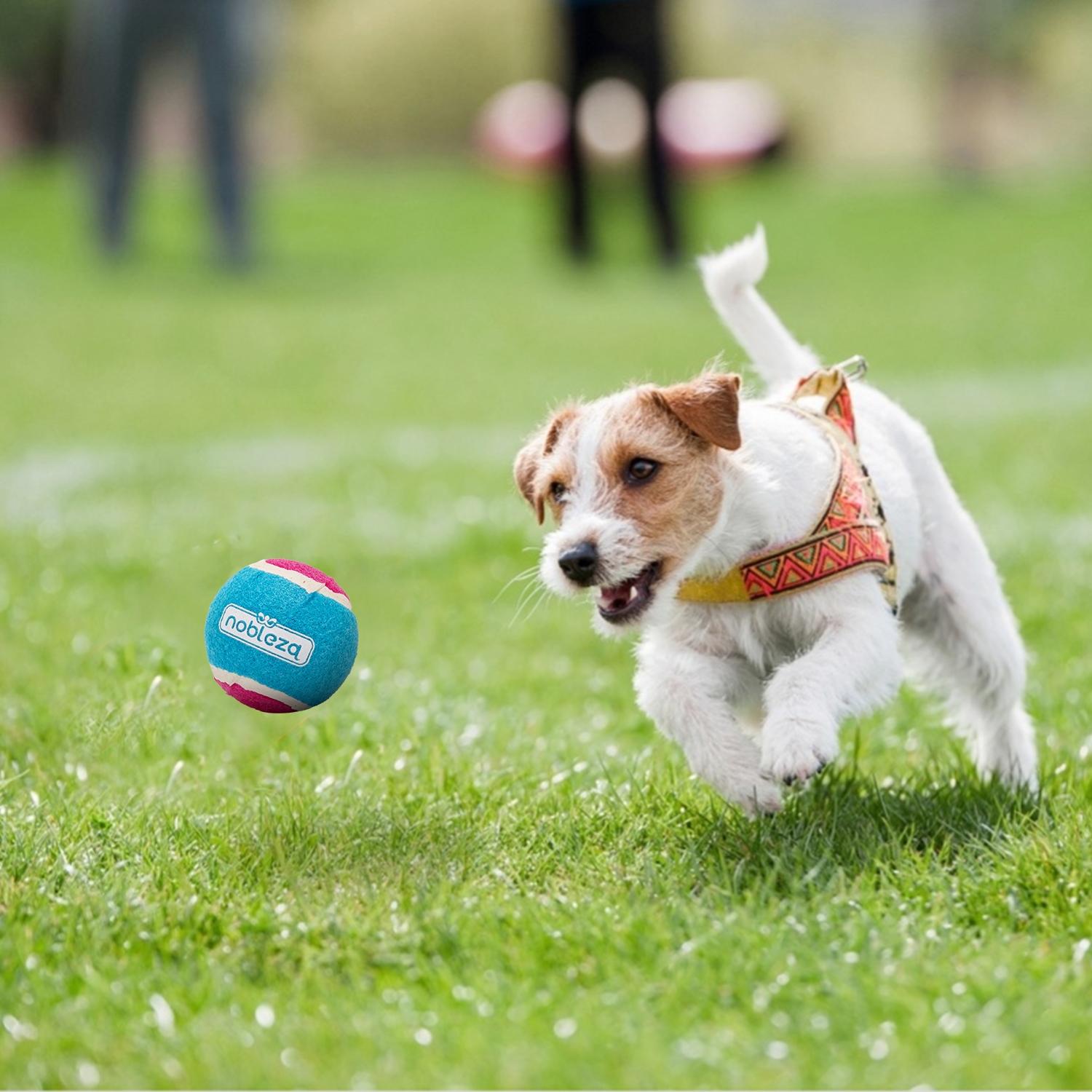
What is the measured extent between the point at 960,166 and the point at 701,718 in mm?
26353

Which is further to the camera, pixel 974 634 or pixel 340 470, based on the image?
pixel 340 470

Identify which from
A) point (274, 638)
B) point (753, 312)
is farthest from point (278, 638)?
point (753, 312)

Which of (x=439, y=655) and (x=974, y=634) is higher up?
(x=974, y=634)

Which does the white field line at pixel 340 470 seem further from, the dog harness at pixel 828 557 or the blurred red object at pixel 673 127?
the blurred red object at pixel 673 127

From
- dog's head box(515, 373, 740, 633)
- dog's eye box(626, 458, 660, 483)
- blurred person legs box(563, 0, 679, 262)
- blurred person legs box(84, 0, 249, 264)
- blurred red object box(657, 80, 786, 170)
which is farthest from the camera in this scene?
blurred red object box(657, 80, 786, 170)

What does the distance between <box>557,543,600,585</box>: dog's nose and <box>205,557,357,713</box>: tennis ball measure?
2.03 feet

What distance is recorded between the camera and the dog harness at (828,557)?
3775 millimetres

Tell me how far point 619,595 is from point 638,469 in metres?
0.28

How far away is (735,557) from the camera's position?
12.5ft

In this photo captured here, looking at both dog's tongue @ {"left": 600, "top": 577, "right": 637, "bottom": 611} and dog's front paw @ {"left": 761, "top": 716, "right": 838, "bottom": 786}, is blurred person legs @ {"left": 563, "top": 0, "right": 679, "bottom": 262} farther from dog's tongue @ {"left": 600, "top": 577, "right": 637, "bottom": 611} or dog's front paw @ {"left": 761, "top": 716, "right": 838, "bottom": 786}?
dog's front paw @ {"left": 761, "top": 716, "right": 838, "bottom": 786}

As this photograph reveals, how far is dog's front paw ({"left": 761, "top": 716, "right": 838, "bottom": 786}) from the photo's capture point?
11.4 ft

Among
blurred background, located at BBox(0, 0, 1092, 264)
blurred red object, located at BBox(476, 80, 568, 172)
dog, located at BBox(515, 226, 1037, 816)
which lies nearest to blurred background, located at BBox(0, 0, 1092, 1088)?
dog, located at BBox(515, 226, 1037, 816)

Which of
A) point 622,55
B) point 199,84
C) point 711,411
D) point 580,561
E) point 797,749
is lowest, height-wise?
point 622,55

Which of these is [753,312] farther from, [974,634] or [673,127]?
[673,127]
